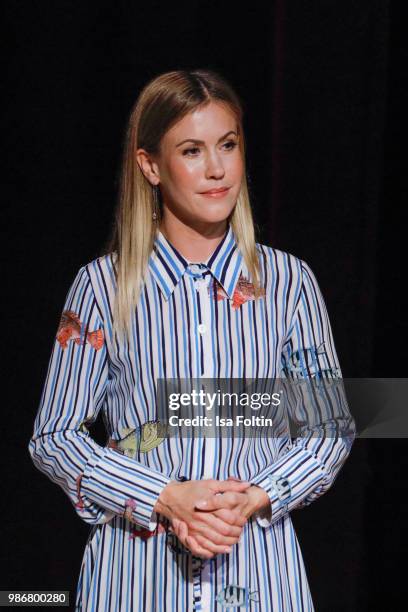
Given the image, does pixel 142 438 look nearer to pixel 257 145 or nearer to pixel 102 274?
pixel 102 274

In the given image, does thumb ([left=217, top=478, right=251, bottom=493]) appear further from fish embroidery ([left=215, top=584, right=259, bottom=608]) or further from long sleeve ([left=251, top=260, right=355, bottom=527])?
fish embroidery ([left=215, top=584, right=259, bottom=608])

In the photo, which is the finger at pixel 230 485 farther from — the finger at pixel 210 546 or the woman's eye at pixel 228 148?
the woman's eye at pixel 228 148

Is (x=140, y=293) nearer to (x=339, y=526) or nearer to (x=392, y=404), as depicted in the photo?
(x=392, y=404)

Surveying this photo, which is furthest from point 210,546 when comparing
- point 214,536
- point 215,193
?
point 215,193

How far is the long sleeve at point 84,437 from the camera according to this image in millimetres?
1392

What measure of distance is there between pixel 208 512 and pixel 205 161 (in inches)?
18.8

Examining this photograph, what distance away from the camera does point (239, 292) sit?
1.49 meters

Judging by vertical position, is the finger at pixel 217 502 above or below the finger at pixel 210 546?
above

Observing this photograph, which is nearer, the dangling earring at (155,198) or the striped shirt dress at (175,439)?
the striped shirt dress at (175,439)

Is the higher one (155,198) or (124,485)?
(155,198)

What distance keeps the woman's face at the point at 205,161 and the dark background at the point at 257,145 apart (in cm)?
46

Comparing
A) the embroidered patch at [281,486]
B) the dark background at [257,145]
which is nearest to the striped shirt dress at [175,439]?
the embroidered patch at [281,486]

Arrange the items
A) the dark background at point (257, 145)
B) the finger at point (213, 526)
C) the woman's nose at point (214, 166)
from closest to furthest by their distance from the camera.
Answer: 1. the finger at point (213, 526)
2. the woman's nose at point (214, 166)
3. the dark background at point (257, 145)

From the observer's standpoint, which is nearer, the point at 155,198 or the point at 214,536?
the point at 214,536
